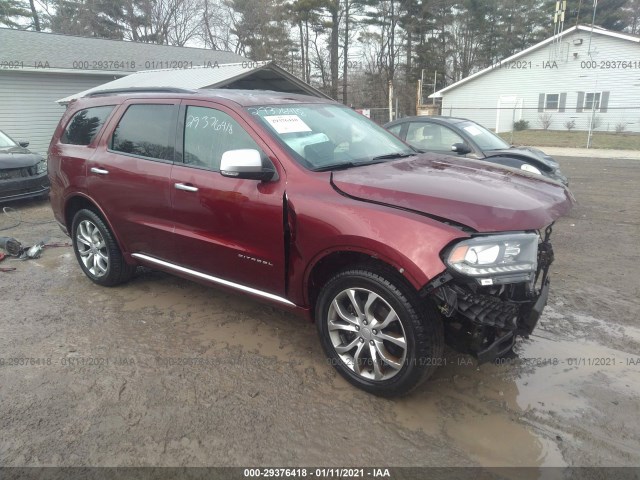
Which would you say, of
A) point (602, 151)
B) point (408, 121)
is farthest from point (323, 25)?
point (408, 121)

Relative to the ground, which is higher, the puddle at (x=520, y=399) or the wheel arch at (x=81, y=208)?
the wheel arch at (x=81, y=208)

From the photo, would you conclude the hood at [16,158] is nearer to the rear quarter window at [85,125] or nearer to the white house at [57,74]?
the white house at [57,74]

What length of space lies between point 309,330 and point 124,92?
2863mm

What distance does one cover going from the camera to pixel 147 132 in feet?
13.5

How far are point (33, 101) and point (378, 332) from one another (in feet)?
54.3

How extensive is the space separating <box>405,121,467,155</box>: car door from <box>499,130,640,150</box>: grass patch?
591 inches

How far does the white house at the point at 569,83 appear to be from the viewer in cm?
2661

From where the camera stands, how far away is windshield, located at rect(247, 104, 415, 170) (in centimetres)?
337

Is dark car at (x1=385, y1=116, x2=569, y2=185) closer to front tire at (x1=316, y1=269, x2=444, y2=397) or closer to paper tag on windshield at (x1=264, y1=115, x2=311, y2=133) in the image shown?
paper tag on windshield at (x1=264, y1=115, x2=311, y2=133)

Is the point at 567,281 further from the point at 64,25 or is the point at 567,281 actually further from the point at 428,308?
the point at 64,25

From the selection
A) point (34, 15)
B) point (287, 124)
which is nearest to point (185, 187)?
point (287, 124)

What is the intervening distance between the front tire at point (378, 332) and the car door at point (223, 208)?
48 cm

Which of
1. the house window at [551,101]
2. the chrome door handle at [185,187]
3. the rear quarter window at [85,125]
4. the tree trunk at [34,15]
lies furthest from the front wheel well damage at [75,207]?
the tree trunk at [34,15]

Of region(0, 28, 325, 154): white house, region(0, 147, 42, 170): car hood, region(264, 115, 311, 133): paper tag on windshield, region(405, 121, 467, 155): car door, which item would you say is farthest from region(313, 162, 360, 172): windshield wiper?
region(0, 28, 325, 154): white house
